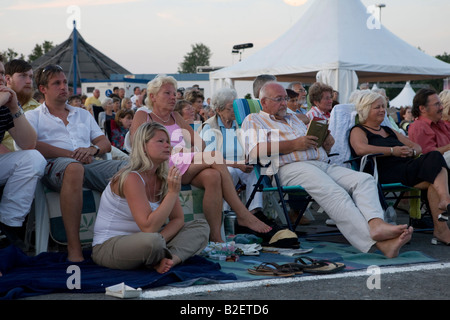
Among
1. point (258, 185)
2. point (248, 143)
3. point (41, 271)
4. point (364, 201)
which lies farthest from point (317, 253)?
point (41, 271)

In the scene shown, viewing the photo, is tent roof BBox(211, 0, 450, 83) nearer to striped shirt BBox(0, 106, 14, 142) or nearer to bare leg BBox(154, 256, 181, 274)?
striped shirt BBox(0, 106, 14, 142)

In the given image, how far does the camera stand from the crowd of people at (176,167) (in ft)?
14.1

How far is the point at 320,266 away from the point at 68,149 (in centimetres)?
238

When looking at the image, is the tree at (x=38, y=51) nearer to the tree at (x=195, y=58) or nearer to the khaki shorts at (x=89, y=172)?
the tree at (x=195, y=58)

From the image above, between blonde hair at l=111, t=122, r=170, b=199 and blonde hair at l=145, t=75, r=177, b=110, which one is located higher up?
blonde hair at l=145, t=75, r=177, b=110

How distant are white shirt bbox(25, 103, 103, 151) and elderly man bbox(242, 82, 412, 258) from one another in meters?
1.59

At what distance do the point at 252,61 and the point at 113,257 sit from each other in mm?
11657

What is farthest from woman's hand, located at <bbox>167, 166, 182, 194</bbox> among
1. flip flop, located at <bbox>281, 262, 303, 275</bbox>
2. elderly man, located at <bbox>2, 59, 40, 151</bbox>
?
elderly man, located at <bbox>2, 59, 40, 151</bbox>

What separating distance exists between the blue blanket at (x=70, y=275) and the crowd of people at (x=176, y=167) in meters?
0.11

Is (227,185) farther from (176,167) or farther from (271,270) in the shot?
(271,270)

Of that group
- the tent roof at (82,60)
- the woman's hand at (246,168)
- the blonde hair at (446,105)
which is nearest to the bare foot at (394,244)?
the woman's hand at (246,168)

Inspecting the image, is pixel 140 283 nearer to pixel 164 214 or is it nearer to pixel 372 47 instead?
pixel 164 214

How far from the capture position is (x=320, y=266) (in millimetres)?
4320

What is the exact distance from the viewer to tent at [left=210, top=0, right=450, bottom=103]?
1332cm
